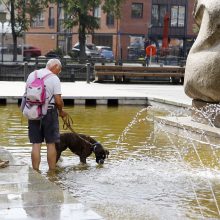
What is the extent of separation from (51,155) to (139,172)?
1.40 m

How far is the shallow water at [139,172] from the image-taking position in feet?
27.9

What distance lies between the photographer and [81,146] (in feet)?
36.8

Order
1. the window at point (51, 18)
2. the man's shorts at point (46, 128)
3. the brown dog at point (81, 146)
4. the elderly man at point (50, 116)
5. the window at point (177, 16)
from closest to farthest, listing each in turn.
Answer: the elderly man at point (50, 116) → the man's shorts at point (46, 128) → the brown dog at point (81, 146) → the window at point (177, 16) → the window at point (51, 18)

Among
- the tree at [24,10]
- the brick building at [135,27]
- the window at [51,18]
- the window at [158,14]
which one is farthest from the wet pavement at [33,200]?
the window at [51,18]

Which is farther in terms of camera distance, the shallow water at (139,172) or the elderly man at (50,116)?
the elderly man at (50,116)

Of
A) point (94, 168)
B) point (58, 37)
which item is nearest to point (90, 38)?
point (58, 37)

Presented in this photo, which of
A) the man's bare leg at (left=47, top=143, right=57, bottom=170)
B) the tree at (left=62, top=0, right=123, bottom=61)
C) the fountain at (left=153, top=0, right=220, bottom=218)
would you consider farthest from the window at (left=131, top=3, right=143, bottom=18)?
the man's bare leg at (left=47, top=143, right=57, bottom=170)

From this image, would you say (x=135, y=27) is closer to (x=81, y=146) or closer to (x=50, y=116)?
(x=81, y=146)

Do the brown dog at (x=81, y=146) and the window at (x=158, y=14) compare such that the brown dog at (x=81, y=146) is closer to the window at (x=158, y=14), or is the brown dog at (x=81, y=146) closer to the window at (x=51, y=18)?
the window at (x=158, y=14)

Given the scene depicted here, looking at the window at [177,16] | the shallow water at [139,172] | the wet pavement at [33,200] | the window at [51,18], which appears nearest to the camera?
the wet pavement at [33,200]

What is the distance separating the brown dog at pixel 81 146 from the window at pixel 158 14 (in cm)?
5349

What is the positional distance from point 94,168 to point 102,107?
10.9m

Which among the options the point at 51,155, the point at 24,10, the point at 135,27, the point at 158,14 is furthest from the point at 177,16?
the point at 51,155

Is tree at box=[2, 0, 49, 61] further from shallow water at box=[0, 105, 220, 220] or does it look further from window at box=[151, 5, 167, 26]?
shallow water at box=[0, 105, 220, 220]
